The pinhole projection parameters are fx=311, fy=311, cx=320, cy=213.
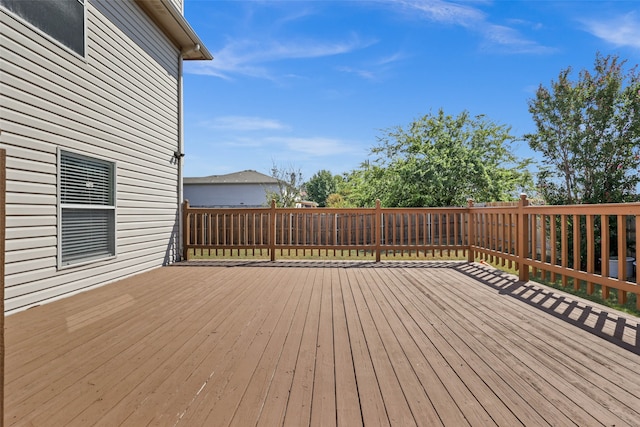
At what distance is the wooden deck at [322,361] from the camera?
138cm

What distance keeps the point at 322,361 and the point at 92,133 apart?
12.8 ft

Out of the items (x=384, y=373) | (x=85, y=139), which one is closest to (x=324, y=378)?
(x=384, y=373)

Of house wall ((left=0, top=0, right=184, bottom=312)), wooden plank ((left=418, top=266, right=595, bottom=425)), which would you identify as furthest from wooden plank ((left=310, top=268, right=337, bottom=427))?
house wall ((left=0, top=0, right=184, bottom=312))

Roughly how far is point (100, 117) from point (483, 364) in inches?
190

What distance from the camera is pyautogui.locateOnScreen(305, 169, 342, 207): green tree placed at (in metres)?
44.4

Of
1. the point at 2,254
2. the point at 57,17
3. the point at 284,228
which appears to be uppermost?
the point at 57,17

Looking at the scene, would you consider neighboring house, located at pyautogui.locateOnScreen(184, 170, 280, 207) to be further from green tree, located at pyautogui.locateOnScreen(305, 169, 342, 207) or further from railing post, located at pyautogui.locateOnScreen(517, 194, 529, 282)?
green tree, located at pyautogui.locateOnScreen(305, 169, 342, 207)

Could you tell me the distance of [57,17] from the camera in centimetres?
332

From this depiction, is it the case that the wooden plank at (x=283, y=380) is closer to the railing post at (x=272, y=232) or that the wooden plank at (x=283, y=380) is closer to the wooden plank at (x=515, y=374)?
the wooden plank at (x=515, y=374)

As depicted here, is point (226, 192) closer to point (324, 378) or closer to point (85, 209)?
point (85, 209)

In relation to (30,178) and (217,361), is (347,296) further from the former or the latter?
(30,178)

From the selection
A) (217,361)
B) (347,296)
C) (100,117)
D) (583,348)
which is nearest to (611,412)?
(583,348)

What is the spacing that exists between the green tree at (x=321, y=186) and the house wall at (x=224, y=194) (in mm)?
23672

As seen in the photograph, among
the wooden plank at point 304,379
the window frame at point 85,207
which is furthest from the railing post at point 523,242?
the window frame at point 85,207
